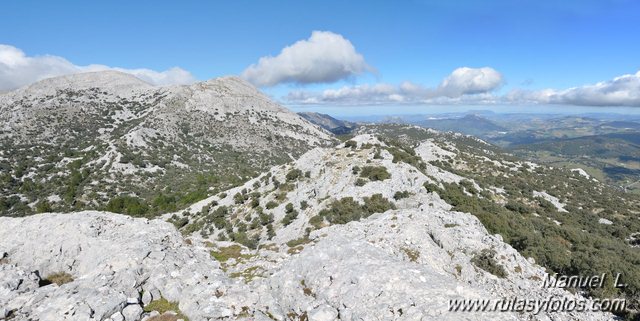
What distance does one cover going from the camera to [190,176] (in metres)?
97.1

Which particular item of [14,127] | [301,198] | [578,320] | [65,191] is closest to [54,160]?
[65,191]

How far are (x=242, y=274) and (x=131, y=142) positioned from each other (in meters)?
106

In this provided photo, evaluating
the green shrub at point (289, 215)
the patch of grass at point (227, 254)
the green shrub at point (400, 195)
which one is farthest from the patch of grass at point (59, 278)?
the green shrub at point (400, 195)

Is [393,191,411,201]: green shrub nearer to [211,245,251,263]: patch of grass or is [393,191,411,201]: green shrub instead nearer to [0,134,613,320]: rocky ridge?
[0,134,613,320]: rocky ridge

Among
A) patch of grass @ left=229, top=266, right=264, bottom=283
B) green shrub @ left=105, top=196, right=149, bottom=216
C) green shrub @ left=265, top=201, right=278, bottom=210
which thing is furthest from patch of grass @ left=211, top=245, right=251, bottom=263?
green shrub @ left=105, top=196, right=149, bottom=216

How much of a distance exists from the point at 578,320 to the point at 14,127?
158 m

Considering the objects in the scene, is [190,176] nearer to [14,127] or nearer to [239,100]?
[14,127]

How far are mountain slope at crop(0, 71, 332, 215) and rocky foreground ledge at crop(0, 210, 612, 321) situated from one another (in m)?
44.9

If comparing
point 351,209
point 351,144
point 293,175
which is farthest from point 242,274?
point 351,144

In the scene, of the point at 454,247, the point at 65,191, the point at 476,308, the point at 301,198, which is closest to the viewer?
the point at 476,308

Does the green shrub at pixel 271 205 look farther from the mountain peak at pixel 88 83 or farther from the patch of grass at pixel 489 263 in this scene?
the mountain peak at pixel 88 83

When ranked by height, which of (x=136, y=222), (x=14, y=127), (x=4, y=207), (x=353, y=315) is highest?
(x=14, y=127)

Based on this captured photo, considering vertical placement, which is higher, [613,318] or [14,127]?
[14,127]

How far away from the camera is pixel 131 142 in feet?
352
